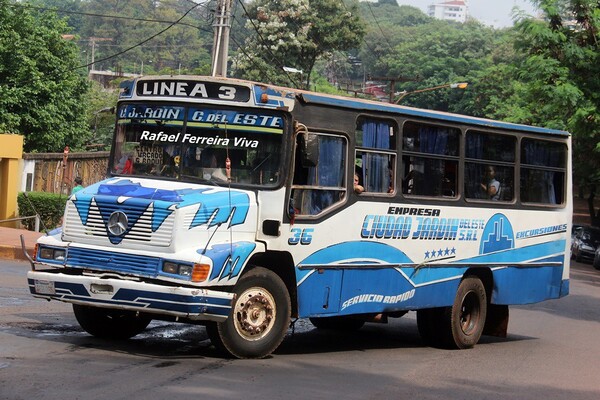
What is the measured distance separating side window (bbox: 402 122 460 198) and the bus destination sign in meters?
2.59

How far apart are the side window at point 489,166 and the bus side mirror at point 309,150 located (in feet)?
11.6

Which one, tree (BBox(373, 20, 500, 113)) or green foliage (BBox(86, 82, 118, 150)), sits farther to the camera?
tree (BBox(373, 20, 500, 113))

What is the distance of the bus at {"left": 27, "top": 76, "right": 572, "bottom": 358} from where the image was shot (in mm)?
9727

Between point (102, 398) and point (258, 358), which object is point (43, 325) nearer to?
point (258, 358)

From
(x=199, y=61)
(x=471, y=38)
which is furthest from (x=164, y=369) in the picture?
(x=199, y=61)

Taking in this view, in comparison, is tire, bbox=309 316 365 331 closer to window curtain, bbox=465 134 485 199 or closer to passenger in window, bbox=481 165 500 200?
window curtain, bbox=465 134 485 199

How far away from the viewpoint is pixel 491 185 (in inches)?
550

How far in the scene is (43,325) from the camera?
1162cm

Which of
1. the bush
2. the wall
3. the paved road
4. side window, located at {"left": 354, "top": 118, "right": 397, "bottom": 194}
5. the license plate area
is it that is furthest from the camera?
the bush

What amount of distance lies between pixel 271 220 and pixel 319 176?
947 mm

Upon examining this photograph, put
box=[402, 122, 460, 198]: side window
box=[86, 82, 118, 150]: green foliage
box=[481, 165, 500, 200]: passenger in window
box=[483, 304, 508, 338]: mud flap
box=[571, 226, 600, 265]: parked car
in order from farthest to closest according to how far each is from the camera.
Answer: box=[86, 82, 118, 150]: green foliage
box=[571, 226, 600, 265]: parked car
box=[483, 304, 508, 338]: mud flap
box=[481, 165, 500, 200]: passenger in window
box=[402, 122, 460, 198]: side window

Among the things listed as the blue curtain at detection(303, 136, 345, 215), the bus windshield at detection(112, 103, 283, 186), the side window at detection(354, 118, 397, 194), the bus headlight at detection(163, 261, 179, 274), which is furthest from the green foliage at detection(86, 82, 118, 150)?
the bus headlight at detection(163, 261, 179, 274)

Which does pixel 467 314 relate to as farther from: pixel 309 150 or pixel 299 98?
pixel 299 98

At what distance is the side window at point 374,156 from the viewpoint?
38.2 feet
